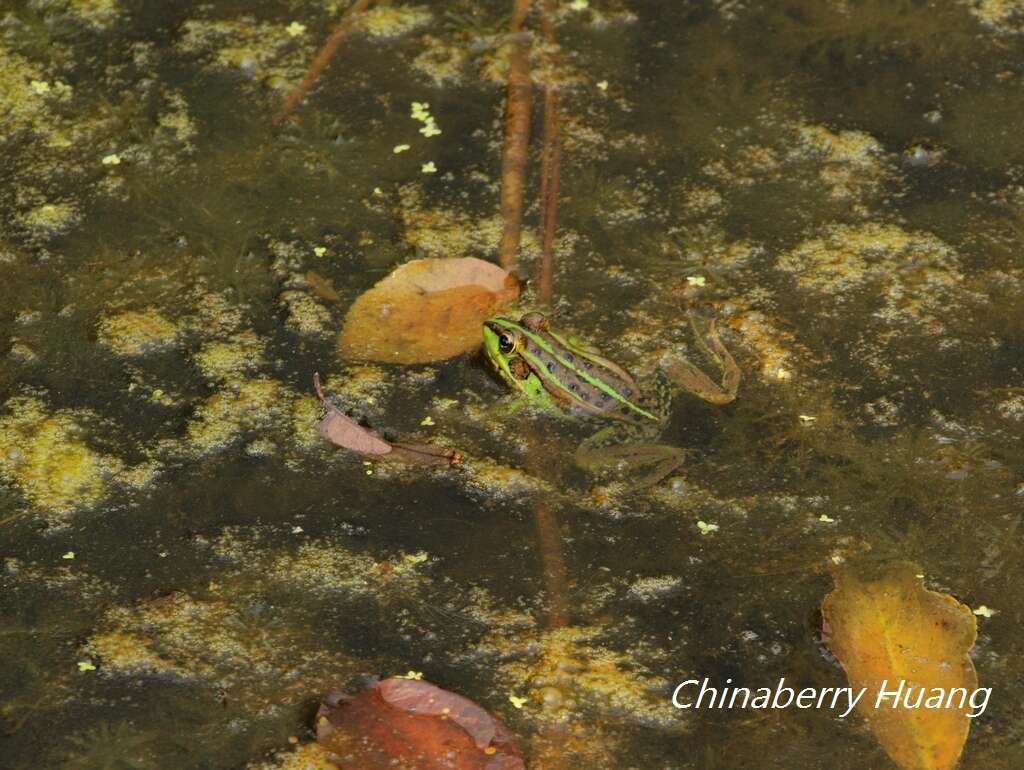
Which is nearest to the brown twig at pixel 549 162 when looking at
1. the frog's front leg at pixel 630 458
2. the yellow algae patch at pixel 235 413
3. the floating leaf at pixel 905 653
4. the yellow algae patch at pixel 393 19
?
the yellow algae patch at pixel 393 19

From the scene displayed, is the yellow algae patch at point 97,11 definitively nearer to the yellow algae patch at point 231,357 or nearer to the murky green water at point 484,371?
the murky green water at point 484,371

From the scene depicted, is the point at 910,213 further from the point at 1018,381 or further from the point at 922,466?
the point at 922,466

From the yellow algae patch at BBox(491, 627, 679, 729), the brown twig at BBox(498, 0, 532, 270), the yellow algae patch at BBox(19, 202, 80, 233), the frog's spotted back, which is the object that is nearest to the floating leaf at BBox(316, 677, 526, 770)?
the yellow algae patch at BBox(491, 627, 679, 729)

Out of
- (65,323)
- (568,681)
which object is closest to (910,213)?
(568,681)

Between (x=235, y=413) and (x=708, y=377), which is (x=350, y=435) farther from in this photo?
(x=708, y=377)

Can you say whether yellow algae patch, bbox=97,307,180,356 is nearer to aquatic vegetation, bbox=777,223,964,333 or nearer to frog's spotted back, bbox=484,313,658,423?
frog's spotted back, bbox=484,313,658,423

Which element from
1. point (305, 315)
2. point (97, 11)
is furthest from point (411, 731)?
point (97, 11)
